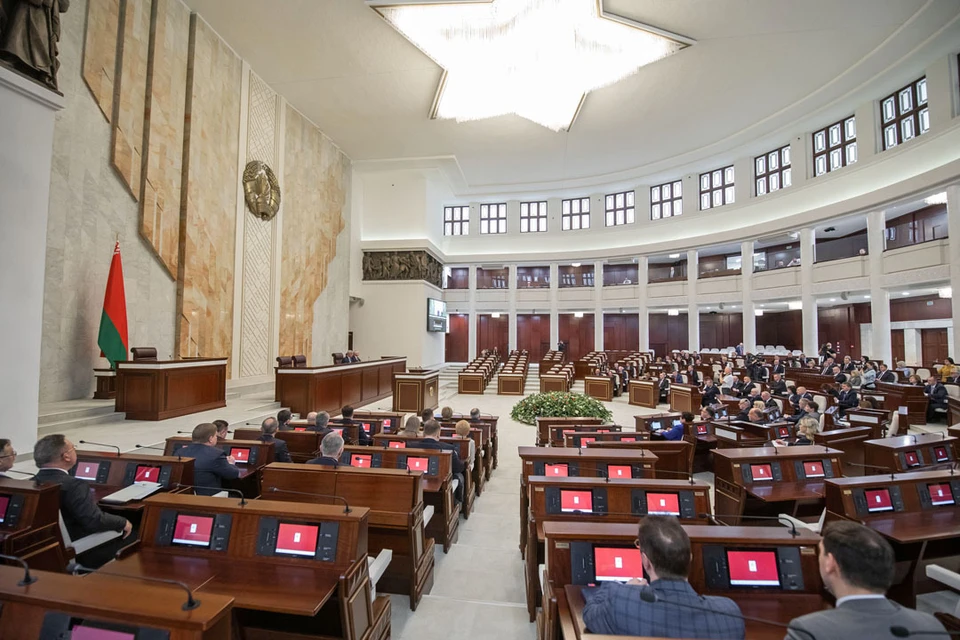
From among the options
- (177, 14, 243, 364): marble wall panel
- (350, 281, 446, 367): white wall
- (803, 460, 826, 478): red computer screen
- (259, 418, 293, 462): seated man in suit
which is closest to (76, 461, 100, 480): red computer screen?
(259, 418, 293, 462): seated man in suit

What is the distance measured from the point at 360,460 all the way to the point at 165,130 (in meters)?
7.92

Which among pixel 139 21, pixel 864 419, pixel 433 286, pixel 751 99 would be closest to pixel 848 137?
pixel 751 99

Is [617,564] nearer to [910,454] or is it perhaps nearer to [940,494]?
[940,494]

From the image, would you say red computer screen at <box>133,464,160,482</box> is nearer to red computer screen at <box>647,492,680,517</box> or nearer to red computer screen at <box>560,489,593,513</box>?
red computer screen at <box>560,489,593,513</box>

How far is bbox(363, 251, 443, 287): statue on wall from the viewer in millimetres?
16859

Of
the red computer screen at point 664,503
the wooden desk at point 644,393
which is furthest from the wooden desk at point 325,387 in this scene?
the wooden desk at point 644,393

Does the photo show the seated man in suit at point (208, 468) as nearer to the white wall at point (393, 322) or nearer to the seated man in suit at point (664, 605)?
the seated man in suit at point (664, 605)

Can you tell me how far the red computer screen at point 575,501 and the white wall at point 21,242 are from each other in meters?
5.26

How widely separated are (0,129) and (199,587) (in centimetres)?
523

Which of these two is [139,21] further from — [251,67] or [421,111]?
[421,111]

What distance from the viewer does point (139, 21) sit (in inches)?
301

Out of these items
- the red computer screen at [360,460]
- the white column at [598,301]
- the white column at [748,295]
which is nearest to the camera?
the red computer screen at [360,460]

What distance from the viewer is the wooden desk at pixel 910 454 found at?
410 centimetres

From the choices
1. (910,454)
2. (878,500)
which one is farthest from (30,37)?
(910,454)
